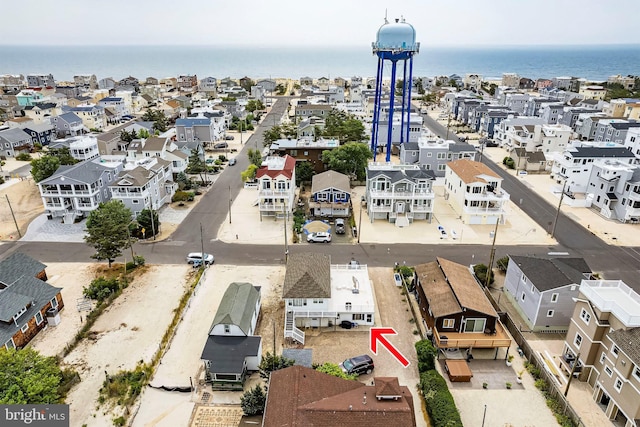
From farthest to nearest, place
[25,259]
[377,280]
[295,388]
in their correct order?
[377,280] → [25,259] → [295,388]

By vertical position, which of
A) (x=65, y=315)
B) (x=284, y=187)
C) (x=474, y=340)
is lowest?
(x=65, y=315)

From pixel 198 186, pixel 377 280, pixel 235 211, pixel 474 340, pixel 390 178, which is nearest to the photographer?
pixel 474 340

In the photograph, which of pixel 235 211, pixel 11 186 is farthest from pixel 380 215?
pixel 11 186

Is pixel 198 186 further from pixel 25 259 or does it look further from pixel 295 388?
pixel 295 388

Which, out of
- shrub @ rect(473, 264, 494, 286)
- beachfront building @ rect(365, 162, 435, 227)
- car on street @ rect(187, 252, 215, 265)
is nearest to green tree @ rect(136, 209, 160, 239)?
car on street @ rect(187, 252, 215, 265)

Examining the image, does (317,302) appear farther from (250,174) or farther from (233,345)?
(250,174)

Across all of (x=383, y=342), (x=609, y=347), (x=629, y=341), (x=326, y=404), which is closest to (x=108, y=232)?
(x=383, y=342)
